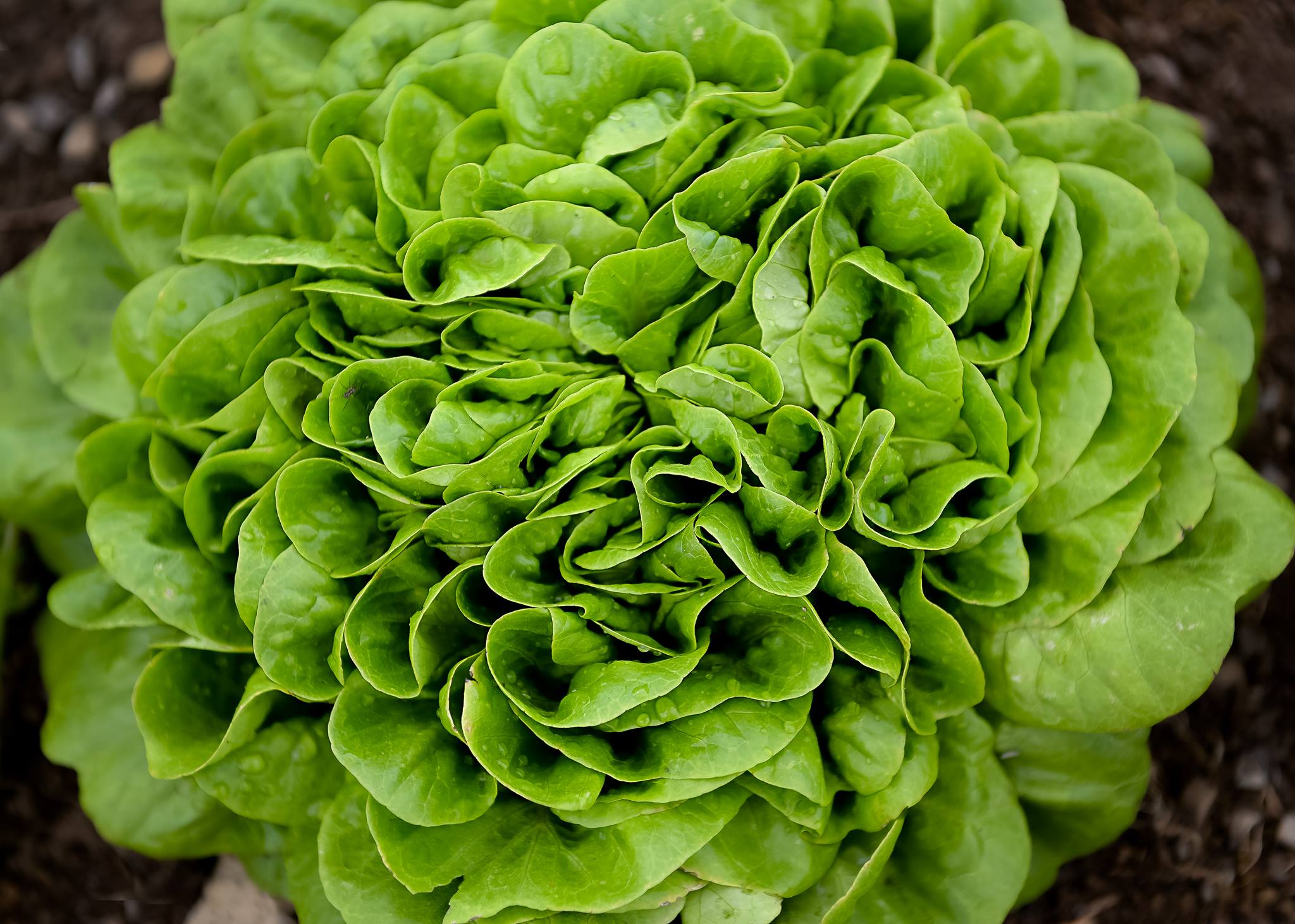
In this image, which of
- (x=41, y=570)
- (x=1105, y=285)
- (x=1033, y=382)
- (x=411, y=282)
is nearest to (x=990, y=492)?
(x=1033, y=382)

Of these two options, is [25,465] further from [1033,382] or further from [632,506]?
[1033,382]

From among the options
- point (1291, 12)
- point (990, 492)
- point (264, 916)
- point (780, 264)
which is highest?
point (1291, 12)

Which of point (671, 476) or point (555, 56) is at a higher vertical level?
point (555, 56)

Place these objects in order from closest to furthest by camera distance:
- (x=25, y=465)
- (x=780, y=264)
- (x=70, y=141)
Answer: (x=780, y=264) < (x=25, y=465) < (x=70, y=141)

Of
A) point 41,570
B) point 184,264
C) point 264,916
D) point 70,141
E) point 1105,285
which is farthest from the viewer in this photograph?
point 70,141

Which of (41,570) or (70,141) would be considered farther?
(70,141)

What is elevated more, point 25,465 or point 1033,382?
point 1033,382

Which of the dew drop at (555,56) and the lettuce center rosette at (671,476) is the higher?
the dew drop at (555,56)

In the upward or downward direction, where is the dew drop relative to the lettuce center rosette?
upward
